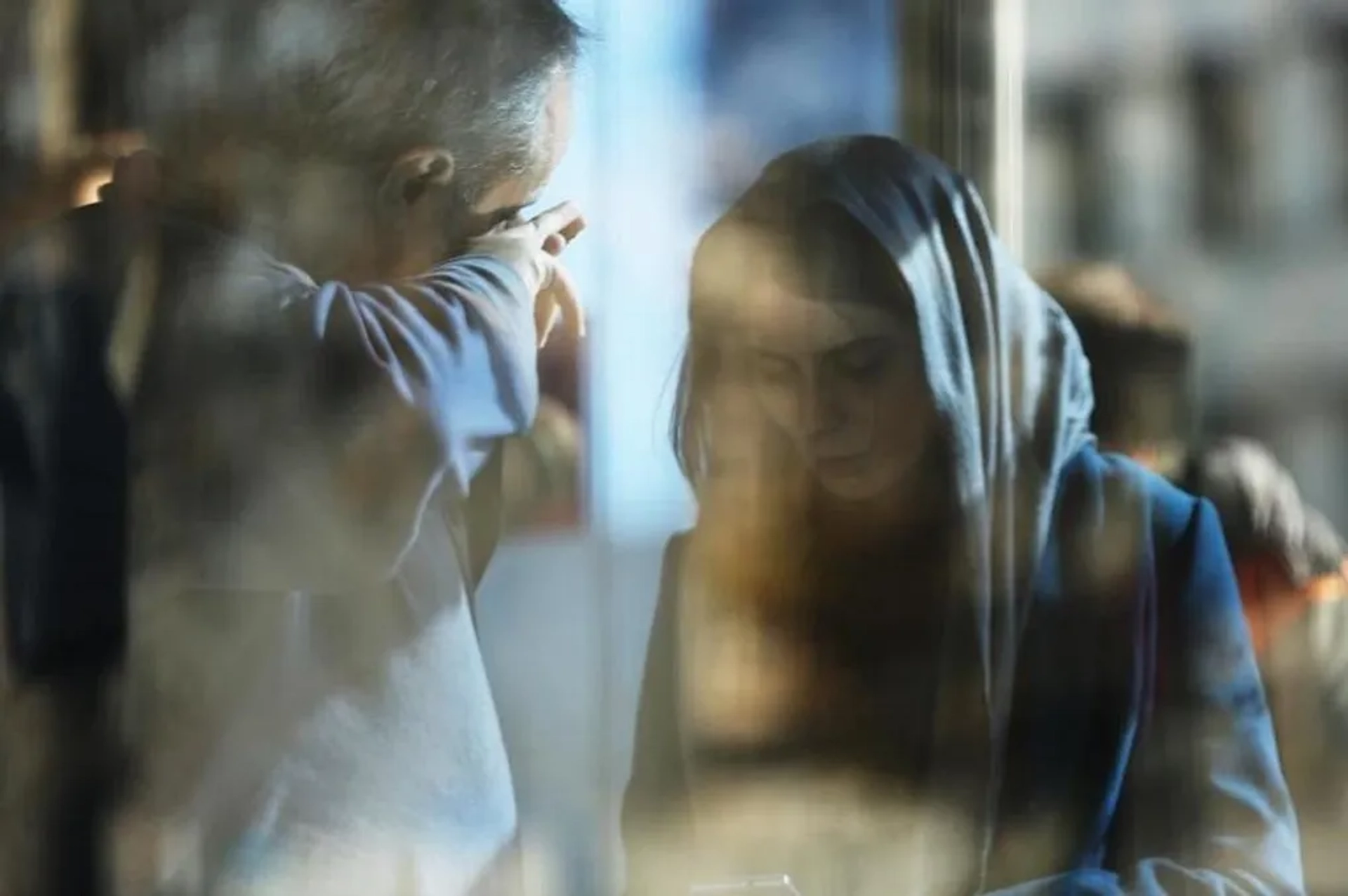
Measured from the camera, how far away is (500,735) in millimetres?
666

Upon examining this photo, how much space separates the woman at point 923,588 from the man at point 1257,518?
0.02m

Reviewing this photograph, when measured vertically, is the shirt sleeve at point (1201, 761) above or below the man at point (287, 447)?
below

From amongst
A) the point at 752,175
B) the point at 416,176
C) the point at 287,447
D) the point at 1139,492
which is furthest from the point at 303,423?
the point at 1139,492

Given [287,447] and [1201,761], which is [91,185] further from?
[1201,761]

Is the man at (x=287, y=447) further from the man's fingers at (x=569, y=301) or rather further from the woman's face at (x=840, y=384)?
the woman's face at (x=840, y=384)

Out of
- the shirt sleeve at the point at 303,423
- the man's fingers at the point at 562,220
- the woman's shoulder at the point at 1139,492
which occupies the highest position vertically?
the man's fingers at the point at 562,220

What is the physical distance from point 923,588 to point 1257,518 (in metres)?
0.20

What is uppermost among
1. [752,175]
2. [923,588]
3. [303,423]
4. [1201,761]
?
[752,175]

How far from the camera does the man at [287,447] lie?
66cm

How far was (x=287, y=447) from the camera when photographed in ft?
2.17

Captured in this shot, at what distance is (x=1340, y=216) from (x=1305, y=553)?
19 centimetres

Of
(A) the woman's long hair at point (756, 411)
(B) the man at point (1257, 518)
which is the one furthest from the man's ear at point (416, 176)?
(B) the man at point (1257, 518)

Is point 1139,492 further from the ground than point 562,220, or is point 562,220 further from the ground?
point 562,220

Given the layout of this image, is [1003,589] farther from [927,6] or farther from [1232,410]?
[927,6]
